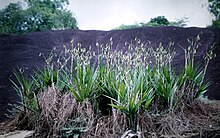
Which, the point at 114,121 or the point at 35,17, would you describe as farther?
the point at 35,17

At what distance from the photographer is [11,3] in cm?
497

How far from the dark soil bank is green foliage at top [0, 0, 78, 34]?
1.13 metres

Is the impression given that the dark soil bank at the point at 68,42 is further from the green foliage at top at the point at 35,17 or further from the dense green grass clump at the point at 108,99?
the dense green grass clump at the point at 108,99

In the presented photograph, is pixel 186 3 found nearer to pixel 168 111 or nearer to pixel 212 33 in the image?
pixel 212 33

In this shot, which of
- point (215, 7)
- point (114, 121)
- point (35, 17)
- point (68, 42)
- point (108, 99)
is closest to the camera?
point (114, 121)

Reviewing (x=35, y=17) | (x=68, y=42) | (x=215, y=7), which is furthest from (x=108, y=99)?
(x=35, y=17)

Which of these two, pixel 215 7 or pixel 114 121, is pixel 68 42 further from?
pixel 215 7

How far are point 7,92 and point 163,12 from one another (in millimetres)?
3821

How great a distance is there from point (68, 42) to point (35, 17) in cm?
172

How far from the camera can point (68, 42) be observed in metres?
4.39

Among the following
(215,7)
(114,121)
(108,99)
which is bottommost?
(114,121)

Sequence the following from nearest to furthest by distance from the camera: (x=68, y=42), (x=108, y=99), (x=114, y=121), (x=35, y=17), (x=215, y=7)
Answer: (x=114, y=121)
(x=108, y=99)
(x=215, y=7)
(x=68, y=42)
(x=35, y=17)

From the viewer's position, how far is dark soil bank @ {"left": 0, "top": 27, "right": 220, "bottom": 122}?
371 centimetres

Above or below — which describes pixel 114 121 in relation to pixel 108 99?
below
